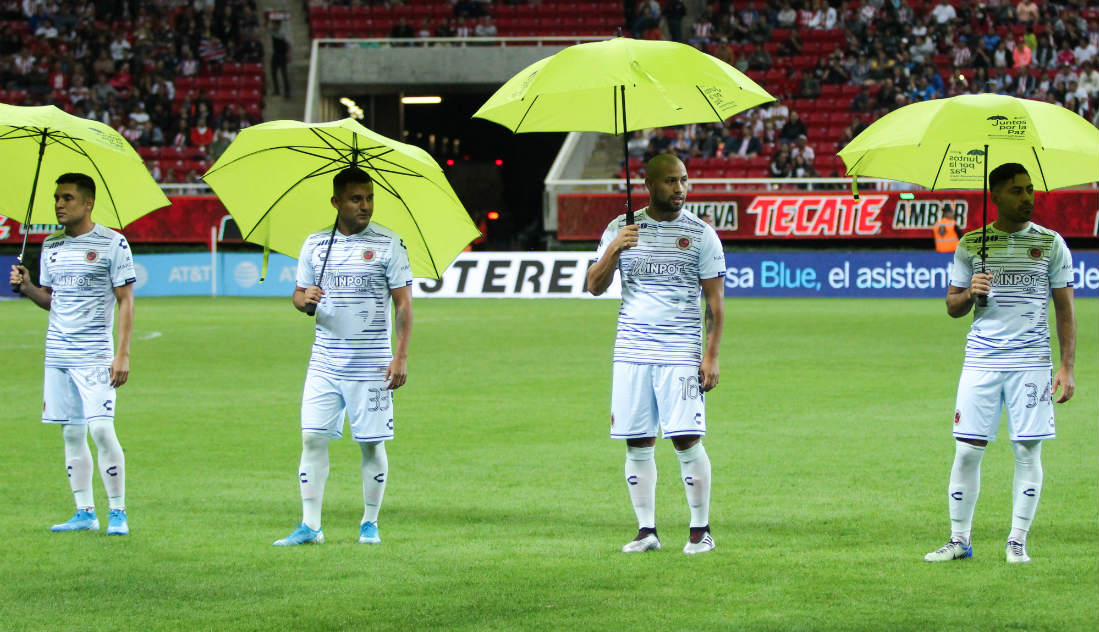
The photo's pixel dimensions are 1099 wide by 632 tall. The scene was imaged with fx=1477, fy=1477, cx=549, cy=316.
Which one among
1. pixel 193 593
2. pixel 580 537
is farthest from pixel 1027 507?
pixel 193 593

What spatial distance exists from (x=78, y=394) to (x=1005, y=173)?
488 cm

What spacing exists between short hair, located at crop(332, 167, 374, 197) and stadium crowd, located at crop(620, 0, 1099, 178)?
29233 millimetres

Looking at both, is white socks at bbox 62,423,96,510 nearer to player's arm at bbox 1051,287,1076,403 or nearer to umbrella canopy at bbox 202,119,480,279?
umbrella canopy at bbox 202,119,480,279

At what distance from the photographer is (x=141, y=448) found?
37.8ft

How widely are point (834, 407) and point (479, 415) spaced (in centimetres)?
332

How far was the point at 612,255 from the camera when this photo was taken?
705cm

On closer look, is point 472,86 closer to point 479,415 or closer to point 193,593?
point 479,415

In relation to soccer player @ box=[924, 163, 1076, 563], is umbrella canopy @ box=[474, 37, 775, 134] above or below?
above

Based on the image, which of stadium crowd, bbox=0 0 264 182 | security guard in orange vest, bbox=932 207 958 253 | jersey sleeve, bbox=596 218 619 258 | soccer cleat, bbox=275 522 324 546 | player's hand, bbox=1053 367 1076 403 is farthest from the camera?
stadium crowd, bbox=0 0 264 182

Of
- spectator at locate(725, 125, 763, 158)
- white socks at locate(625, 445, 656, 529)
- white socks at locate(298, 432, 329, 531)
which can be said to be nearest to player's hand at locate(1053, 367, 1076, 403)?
white socks at locate(625, 445, 656, 529)

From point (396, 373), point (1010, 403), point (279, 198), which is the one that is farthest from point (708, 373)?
point (279, 198)

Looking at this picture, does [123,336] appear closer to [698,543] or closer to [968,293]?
[698,543]

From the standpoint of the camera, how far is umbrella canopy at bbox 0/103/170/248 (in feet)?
26.1

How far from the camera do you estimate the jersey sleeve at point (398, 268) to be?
7.50 m
